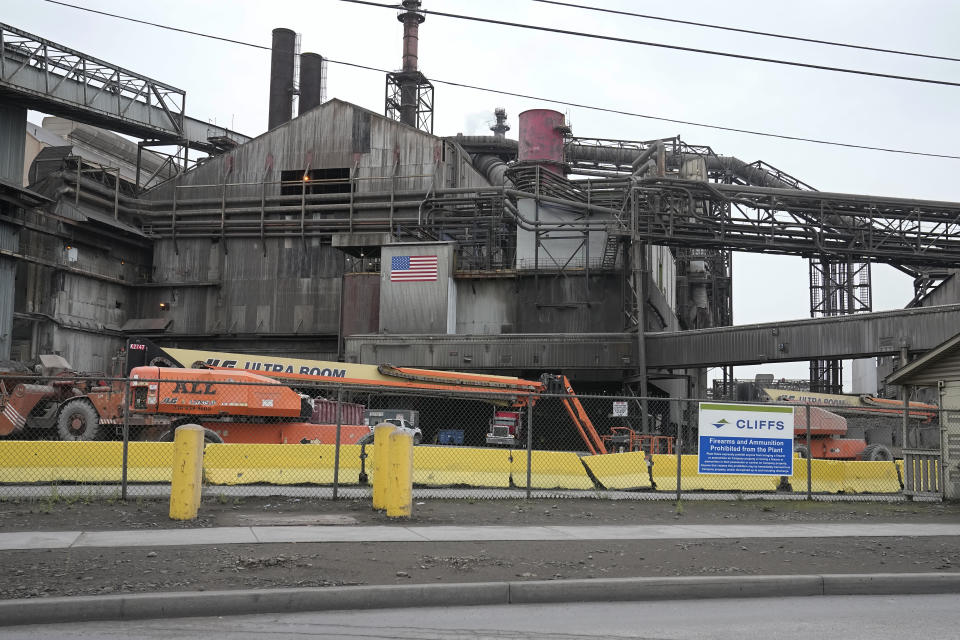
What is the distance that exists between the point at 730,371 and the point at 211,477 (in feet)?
181

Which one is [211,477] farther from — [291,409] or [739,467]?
[739,467]

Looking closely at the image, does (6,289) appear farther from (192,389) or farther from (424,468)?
(424,468)

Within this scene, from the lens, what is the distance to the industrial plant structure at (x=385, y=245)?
39594mm

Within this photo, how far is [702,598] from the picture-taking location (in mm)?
9148

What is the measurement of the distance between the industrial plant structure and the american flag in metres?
0.07

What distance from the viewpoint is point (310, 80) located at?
6147cm

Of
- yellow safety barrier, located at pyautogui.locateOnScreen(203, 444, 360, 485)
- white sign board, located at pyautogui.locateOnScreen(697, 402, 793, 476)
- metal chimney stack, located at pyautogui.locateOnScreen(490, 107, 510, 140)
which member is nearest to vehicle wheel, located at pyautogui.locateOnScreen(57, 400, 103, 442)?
yellow safety barrier, located at pyautogui.locateOnScreen(203, 444, 360, 485)

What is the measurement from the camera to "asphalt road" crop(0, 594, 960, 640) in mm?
7227

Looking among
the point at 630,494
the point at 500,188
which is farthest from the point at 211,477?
the point at 500,188

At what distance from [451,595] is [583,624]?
136 centimetres

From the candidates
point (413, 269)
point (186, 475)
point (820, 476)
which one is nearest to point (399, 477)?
point (186, 475)

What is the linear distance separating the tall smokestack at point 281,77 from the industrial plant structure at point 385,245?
5.80 metres

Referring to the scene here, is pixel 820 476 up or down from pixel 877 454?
up

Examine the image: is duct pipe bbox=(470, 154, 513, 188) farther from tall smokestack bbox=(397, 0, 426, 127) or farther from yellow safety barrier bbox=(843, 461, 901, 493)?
yellow safety barrier bbox=(843, 461, 901, 493)
